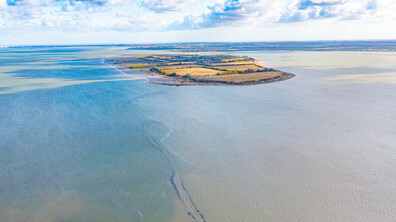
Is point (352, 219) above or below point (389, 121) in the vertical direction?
below

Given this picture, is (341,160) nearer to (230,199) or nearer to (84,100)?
(230,199)

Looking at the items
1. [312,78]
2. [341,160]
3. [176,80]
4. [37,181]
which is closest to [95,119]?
[37,181]

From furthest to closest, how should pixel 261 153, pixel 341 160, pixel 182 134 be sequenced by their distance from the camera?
pixel 182 134, pixel 261 153, pixel 341 160

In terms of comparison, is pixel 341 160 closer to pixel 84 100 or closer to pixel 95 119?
pixel 95 119

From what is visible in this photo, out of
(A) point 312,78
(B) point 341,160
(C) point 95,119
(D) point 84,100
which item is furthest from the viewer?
(A) point 312,78

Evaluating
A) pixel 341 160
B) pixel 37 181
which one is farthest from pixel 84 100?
pixel 341 160

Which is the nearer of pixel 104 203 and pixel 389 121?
pixel 104 203
